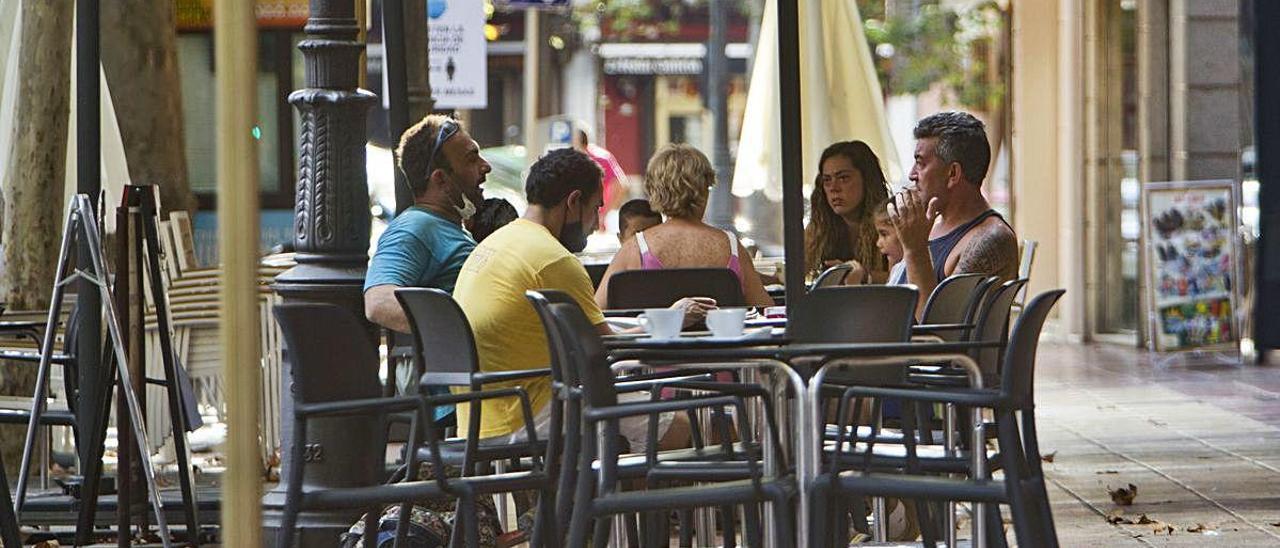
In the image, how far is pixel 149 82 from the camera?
11.2 metres

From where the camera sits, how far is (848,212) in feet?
27.3

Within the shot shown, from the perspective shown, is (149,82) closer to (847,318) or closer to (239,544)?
(847,318)

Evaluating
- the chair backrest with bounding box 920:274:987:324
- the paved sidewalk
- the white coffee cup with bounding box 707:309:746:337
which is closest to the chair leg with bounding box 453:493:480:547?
the white coffee cup with bounding box 707:309:746:337

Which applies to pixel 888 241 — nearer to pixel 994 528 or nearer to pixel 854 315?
pixel 854 315

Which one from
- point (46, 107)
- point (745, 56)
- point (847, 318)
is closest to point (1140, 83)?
point (46, 107)

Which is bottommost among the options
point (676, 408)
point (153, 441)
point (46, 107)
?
point (153, 441)

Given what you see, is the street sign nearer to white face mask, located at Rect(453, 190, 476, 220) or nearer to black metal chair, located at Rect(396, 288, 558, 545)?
A: white face mask, located at Rect(453, 190, 476, 220)

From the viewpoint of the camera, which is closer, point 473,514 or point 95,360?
point 473,514

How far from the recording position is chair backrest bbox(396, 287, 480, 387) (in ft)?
19.1

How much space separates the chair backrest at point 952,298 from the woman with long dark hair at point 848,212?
1.57 m

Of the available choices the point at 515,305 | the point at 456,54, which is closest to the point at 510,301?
the point at 515,305

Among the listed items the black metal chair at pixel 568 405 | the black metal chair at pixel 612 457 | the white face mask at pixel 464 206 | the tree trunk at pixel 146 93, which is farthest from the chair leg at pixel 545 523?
the tree trunk at pixel 146 93

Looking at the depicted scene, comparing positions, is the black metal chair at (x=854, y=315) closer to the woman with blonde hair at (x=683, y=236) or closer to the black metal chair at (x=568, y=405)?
the black metal chair at (x=568, y=405)

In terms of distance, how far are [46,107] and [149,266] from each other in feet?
10.4
